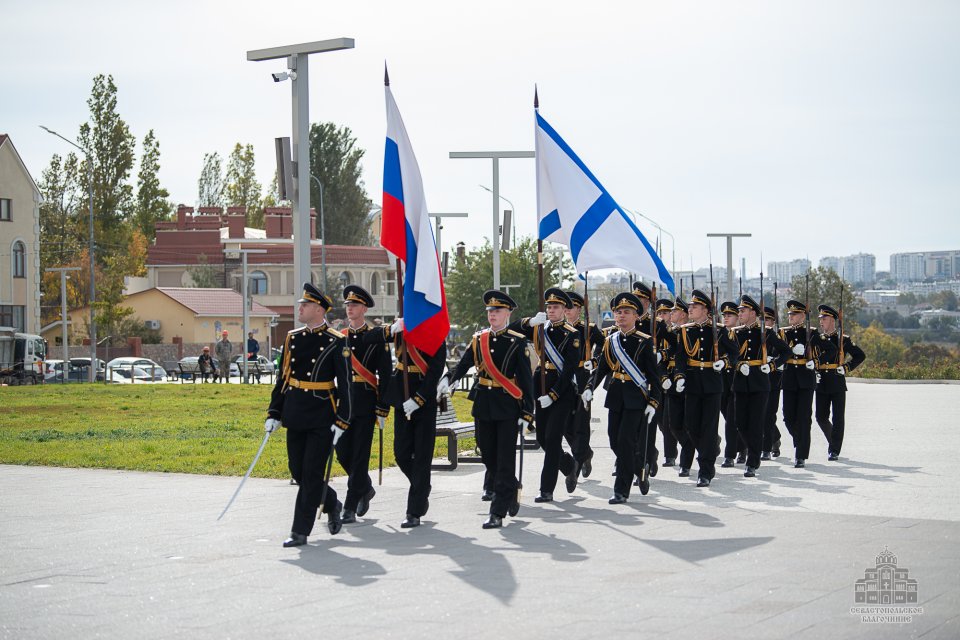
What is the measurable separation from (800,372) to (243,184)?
3565 inches

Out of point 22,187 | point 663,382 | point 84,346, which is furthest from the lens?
point 84,346

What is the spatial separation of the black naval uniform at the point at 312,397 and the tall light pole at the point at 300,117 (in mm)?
4958

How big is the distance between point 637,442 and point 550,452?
89cm

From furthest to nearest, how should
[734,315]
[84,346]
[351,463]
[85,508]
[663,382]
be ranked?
[84,346] → [734,315] → [663,382] → [85,508] → [351,463]

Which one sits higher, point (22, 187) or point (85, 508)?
point (22, 187)

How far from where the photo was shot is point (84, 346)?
72.2 metres

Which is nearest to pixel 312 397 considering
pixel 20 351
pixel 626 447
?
pixel 626 447

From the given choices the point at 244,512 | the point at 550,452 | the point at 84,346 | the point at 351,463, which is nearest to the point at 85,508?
the point at 244,512

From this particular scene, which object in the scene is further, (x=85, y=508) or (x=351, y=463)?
(x=85, y=508)

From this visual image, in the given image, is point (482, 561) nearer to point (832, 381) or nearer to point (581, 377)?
point (581, 377)

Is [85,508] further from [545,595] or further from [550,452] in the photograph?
[545,595]

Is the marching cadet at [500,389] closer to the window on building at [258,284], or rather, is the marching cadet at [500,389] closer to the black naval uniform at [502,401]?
the black naval uniform at [502,401]

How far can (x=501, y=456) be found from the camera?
1099 cm

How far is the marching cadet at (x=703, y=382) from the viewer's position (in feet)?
45.0
